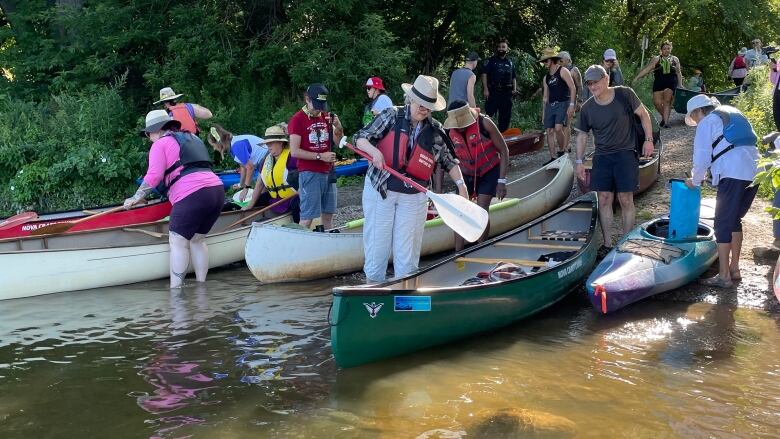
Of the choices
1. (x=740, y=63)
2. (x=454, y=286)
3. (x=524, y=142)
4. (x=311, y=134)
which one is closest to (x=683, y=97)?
(x=524, y=142)

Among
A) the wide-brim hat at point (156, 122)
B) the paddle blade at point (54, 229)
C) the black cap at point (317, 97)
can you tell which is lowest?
the paddle blade at point (54, 229)

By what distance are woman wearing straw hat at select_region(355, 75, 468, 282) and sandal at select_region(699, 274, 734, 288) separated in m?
2.62

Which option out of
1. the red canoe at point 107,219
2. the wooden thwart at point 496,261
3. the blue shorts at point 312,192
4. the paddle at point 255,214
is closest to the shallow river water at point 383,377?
the wooden thwart at point 496,261

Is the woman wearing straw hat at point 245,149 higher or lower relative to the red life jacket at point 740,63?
lower

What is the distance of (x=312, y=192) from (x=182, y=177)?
137cm

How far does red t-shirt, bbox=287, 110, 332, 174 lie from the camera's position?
25.8 feet

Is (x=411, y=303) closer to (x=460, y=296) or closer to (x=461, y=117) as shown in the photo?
(x=460, y=296)

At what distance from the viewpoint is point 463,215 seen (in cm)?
639

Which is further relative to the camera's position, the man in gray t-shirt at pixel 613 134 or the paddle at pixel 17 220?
the paddle at pixel 17 220

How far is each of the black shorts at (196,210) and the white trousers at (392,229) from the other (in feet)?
6.71

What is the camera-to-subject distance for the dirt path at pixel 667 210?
6.94 metres

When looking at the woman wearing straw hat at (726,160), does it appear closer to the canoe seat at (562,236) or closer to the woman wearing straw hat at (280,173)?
the canoe seat at (562,236)

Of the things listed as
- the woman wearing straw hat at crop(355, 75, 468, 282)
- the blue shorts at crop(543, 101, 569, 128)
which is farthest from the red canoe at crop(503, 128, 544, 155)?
the woman wearing straw hat at crop(355, 75, 468, 282)

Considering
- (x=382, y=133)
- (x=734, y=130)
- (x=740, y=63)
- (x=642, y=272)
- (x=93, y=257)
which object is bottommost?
(x=642, y=272)
